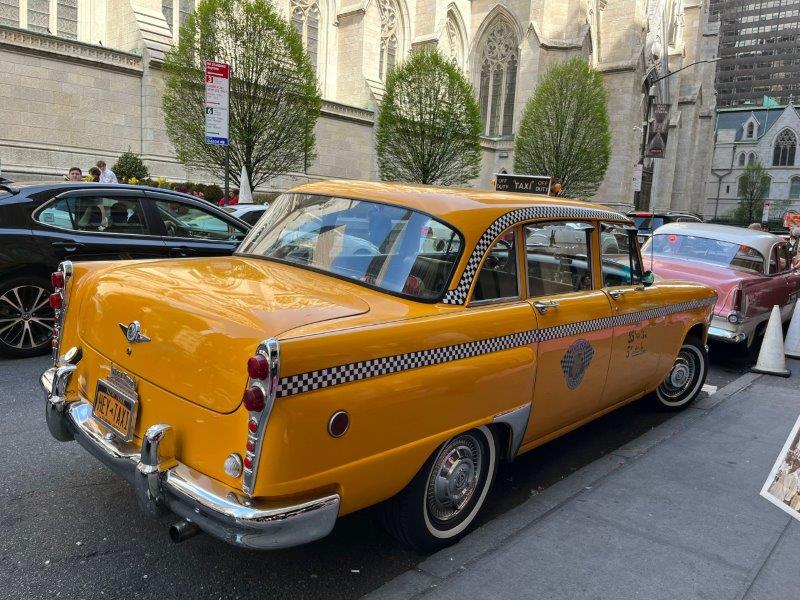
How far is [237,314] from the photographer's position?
8.19 ft

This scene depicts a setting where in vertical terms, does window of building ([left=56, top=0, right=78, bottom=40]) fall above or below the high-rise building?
below

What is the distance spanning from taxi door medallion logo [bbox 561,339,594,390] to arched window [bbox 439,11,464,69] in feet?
125

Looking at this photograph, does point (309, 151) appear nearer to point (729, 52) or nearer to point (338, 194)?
point (338, 194)

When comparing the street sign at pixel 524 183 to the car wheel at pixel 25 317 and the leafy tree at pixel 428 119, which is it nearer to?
the leafy tree at pixel 428 119

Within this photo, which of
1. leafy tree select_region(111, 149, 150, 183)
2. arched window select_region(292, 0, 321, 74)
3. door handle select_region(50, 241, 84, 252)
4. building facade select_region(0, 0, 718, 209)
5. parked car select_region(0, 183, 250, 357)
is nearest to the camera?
parked car select_region(0, 183, 250, 357)

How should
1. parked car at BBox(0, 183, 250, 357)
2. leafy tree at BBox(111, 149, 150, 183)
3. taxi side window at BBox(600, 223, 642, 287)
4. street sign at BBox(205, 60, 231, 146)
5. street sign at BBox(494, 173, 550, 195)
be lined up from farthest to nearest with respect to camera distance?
leafy tree at BBox(111, 149, 150, 183), street sign at BBox(494, 173, 550, 195), street sign at BBox(205, 60, 231, 146), parked car at BBox(0, 183, 250, 357), taxi side window at BBox(600, 223, 642, 287)

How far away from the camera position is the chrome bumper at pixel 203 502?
2213 millimetres

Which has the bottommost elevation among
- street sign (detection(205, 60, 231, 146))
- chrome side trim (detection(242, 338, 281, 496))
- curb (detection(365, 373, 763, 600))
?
curb (detection(365, 373, 763, 600))

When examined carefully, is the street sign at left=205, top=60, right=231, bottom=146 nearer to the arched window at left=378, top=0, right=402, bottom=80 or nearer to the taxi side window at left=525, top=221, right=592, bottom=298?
the taxi side window at left=525, top=221, right=592, bottom=298

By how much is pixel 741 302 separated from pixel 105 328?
7.23 meters

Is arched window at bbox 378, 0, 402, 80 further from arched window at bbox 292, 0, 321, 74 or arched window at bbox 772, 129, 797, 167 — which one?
arched window at bbox 772, 129, 797, 167

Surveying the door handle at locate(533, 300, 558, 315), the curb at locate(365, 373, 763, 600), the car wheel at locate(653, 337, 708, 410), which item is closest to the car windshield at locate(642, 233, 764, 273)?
the car wheel at locate(653, 337, 708, 410)

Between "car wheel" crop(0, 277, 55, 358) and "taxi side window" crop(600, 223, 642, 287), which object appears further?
"car wheel" crop(0, 277, 55, 358)

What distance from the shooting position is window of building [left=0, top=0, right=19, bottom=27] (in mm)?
20062
